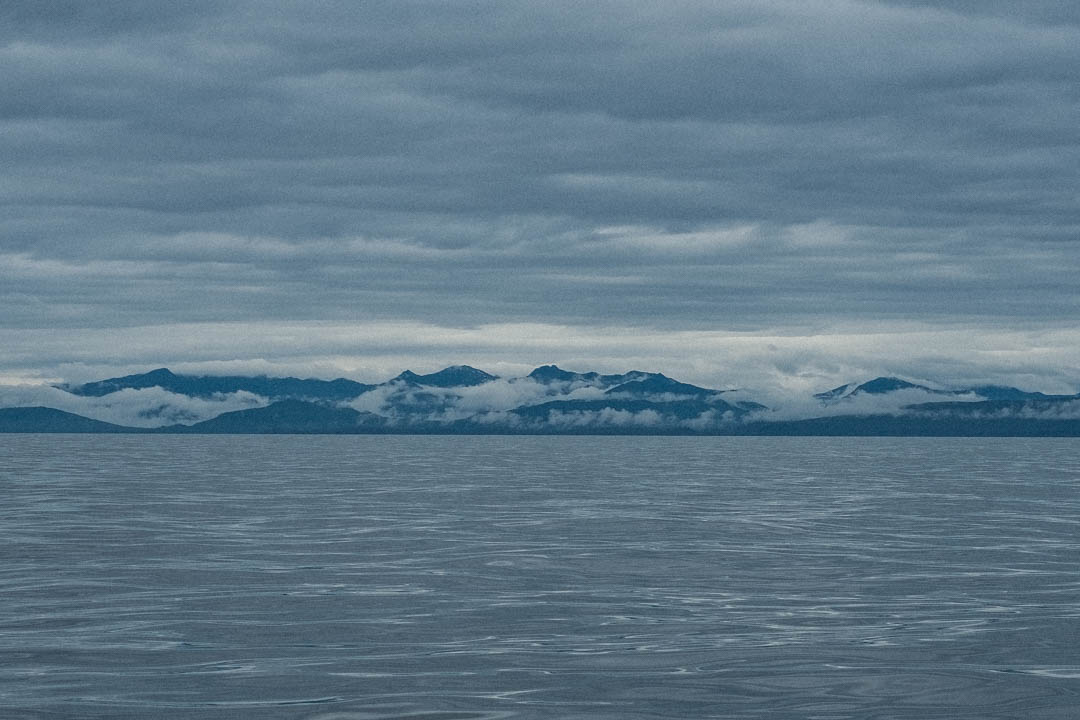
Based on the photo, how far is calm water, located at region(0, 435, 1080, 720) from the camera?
2269 cm

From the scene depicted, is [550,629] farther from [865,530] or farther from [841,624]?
[865,530]

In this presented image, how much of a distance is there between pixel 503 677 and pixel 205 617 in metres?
9.29

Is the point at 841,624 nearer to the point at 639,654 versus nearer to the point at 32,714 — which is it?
the point at 639,654

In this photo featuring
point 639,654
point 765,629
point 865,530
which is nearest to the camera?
point 639,654

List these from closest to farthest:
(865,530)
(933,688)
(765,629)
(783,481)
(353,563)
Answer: (933,688)
(765,629)
(353,563)
(865,530)
(783,481)

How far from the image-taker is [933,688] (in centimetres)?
2355

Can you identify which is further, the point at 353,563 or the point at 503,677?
the point at 353,563

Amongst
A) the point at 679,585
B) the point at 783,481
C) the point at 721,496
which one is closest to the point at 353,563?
the point at 679,585

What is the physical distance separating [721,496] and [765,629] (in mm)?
58723

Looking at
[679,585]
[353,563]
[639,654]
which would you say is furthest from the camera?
[353,563]

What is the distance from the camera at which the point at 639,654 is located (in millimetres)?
26422

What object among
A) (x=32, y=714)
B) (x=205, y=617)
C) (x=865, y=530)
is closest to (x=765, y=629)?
(x=205, y=617)

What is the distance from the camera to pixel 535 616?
31531 millimetres

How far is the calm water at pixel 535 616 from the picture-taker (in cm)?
2269
